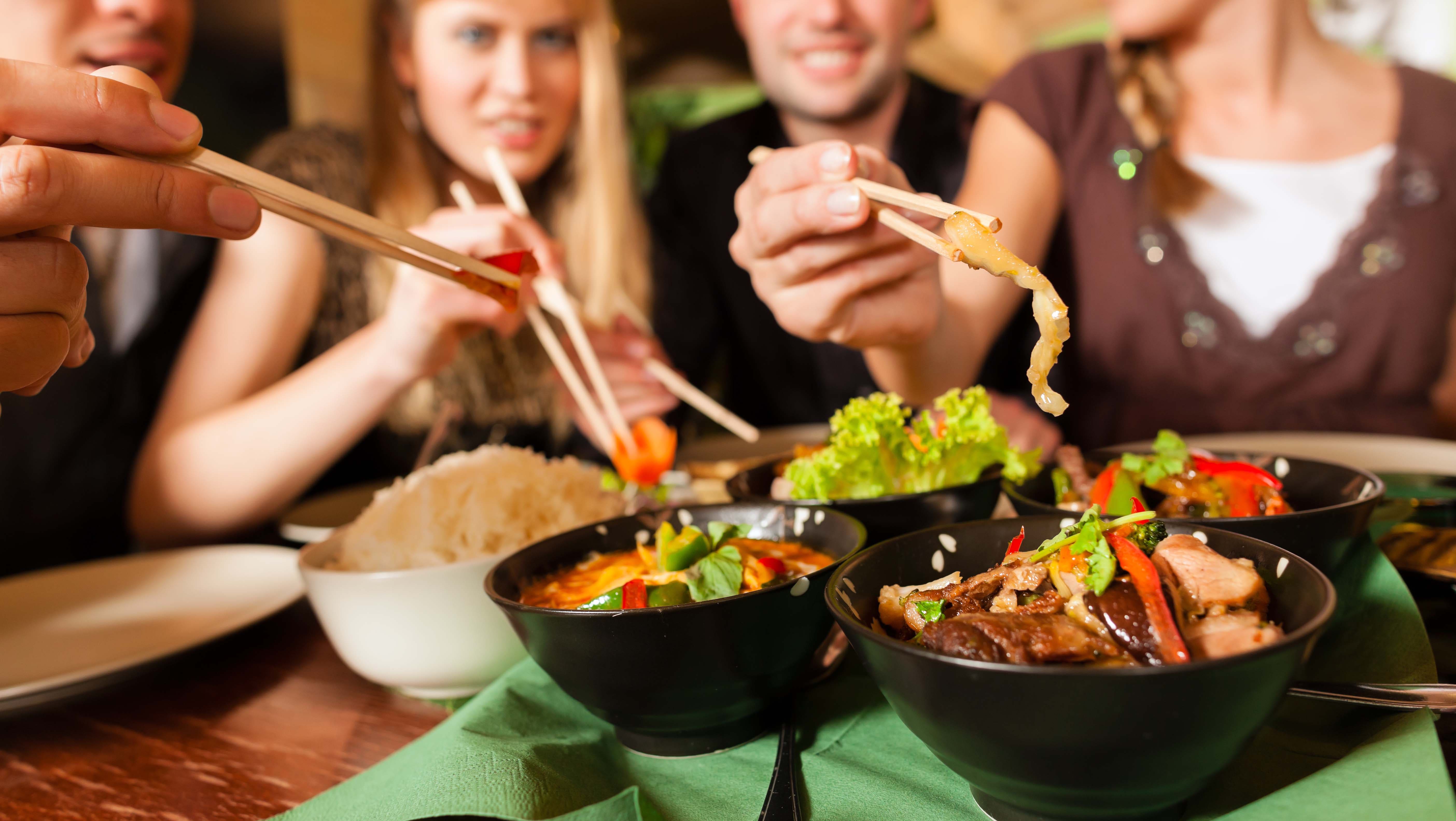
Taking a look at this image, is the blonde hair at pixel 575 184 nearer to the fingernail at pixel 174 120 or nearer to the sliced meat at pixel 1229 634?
the fingernail at pixel 174 120

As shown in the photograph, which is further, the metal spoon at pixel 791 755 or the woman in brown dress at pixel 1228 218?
the woman in brown dress at pixel 1228 218

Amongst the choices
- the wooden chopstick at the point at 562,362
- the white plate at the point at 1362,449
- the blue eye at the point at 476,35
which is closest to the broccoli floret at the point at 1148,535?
the white plate at the point at 1362,449

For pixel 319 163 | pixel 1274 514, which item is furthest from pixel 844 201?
pixel 319 163

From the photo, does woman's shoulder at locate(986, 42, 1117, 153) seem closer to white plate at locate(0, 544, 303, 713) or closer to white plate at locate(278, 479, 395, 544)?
white plate at locate(278, 479, 395, 544)

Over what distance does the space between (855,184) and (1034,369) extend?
343mm

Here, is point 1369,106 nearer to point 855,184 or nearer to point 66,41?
point 855,184

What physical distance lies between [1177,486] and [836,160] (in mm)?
586

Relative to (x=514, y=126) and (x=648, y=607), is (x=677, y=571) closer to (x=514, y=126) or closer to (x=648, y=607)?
(x=648, y=607)

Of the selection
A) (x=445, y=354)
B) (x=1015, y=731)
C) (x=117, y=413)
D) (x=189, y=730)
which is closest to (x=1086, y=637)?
(x=1015, y=731)

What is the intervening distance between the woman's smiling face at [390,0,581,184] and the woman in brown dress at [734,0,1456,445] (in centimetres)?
125

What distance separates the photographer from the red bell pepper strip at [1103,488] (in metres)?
0.96

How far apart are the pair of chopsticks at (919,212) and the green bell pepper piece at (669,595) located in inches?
16.5

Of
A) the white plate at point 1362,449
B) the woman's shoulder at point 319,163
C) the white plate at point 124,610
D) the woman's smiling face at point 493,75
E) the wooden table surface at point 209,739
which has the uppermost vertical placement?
the woman's smiling face at point 493,75

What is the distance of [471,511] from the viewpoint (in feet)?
3.60
